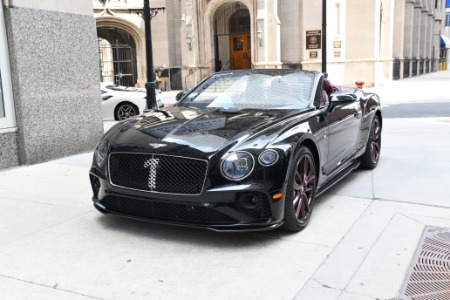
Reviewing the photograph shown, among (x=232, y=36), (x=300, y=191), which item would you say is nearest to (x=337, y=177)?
(x=300, y=191)

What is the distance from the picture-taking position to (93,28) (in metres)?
9.06

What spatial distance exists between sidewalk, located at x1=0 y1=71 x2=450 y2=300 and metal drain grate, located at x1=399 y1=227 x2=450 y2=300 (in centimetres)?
7

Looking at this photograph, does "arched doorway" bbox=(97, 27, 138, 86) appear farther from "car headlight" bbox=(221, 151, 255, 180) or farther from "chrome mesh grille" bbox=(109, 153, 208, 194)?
"car headlight" bbox=(221, 151, 255, 180)

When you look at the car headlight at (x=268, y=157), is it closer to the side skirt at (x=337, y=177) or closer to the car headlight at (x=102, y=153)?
the side skirt at (x=337, y=177)

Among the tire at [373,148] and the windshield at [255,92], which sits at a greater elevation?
the windshield at [255,92]

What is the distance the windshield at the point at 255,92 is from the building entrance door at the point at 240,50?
84.6ft

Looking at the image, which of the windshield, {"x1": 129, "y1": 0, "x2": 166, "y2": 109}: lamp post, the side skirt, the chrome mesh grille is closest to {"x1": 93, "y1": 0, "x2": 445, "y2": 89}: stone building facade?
{"x1": 129, "y1": 0, "x2": 166, "y2": 109}: lamp post

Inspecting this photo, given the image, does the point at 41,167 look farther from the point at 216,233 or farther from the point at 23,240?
the point at 216,233

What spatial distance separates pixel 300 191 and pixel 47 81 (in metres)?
5.19

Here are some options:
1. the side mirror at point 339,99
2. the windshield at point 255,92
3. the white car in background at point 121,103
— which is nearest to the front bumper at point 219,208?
the windshield at point 255,92

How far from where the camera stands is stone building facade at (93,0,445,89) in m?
28.2

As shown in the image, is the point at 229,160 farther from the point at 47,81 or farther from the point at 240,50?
the point at 240,50

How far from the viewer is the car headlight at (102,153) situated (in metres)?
4.79

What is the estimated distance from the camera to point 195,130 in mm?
4695
